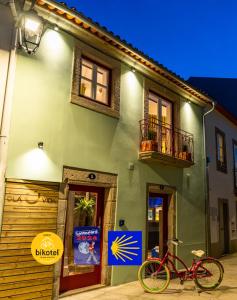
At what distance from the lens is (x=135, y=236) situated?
8094 mm

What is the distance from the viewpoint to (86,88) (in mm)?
8273

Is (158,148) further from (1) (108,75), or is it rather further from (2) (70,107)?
(2) (70,107)

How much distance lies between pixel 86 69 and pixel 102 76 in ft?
2.02

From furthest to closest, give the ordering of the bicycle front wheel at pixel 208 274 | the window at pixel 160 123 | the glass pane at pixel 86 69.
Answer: the window at pixel 160 123 → the glass pane at pixel 86 69 → the bicycle front wheel at pixel 208 274

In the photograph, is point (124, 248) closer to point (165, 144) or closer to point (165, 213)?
point (165, 213)

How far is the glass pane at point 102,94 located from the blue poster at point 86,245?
3.42 m

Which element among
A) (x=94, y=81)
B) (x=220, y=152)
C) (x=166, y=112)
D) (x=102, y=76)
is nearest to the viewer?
(x=94, y=81)

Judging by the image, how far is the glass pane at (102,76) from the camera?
342 inches

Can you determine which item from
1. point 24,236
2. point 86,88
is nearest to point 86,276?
point 24,236

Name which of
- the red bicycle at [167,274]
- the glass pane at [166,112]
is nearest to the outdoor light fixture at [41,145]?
the red bicycle at [167,274]

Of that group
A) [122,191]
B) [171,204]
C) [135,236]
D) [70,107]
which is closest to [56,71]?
[70,107]

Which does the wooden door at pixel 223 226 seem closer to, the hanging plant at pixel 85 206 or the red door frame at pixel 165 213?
the red door frame at pixel 165 213

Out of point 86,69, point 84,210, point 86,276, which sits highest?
point 86,69

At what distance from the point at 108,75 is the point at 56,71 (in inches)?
78.9
